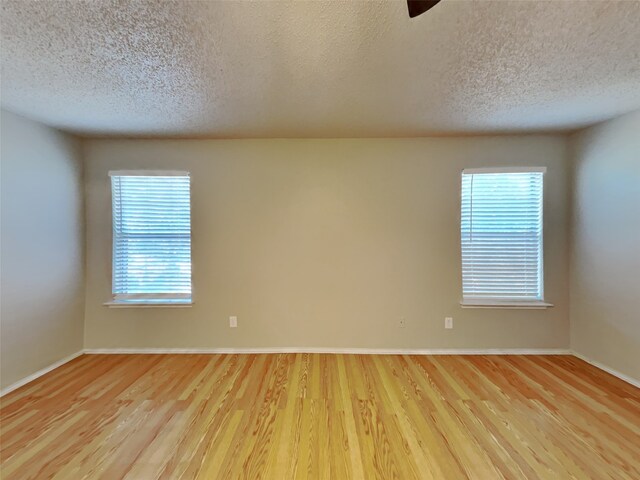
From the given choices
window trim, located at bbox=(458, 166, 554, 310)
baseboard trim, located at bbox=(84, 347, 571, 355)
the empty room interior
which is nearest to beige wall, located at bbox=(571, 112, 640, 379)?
the empty room interior

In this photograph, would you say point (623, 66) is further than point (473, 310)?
No

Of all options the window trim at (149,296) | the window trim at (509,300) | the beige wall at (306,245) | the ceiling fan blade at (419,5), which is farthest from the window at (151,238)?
the window trim at (509,300)

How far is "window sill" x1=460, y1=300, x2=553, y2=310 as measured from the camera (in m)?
2.82

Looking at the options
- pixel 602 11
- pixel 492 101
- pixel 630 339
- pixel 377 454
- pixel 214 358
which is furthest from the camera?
pixel 214 358

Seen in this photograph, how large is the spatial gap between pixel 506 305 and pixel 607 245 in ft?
3.43

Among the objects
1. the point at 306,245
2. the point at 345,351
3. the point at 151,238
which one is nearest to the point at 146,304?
the point at 151,238

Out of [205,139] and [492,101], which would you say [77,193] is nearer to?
[205,139]

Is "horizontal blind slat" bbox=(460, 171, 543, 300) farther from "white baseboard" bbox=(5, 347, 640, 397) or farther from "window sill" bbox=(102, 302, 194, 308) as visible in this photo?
"window sill" bbox=(102, 302, 194, 308)

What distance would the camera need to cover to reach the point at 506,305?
9.32 ft

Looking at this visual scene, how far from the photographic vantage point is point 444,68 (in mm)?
1669

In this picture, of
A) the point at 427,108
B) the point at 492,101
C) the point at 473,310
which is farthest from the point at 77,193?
the point at 473,310

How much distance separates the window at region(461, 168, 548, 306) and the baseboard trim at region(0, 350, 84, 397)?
4331 millimetres

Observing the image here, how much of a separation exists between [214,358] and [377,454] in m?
1.95

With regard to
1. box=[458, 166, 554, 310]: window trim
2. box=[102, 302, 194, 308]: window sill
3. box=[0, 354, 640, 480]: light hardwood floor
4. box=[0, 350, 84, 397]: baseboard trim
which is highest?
box=[458, 166, 554, 310]: window trim
